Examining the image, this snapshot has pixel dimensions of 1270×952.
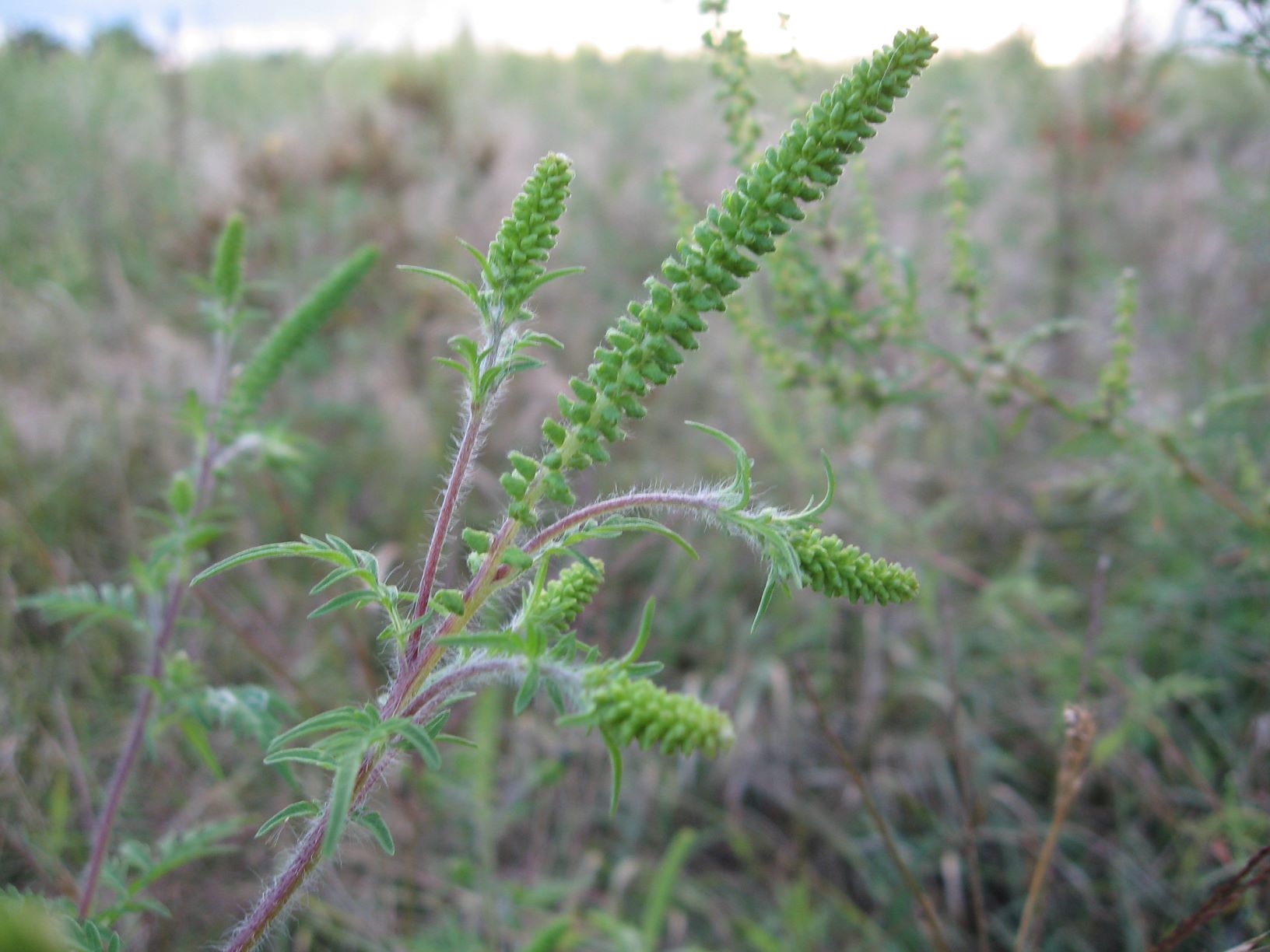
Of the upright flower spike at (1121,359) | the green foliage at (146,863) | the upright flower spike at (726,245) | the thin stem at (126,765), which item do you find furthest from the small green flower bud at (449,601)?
the upright flower spike at (1121,359)

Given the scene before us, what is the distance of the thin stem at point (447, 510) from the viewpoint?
883 millimetres

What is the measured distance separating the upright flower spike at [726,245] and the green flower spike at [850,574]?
0.71ft

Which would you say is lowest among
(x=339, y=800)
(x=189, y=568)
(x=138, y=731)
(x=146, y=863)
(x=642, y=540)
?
(x=146, y=863)

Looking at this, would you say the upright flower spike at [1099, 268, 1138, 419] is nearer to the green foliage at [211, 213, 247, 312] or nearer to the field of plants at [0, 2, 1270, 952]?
the field of plants at [0, 2, 1270, 952]

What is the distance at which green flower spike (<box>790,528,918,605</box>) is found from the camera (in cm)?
81

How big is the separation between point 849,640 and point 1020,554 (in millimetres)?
742

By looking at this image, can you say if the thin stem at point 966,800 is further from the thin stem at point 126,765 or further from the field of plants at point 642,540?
the thin stem at point 126,765

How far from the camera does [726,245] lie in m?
0.80

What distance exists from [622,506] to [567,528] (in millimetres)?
66

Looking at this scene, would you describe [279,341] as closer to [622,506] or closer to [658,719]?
[622,506]

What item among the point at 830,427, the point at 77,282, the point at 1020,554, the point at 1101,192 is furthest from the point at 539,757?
the point at 1101,192

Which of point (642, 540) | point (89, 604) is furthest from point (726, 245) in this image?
point (642, 540)

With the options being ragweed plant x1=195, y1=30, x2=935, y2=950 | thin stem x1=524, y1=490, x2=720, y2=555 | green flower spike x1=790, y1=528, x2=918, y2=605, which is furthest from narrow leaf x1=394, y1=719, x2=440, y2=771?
green flower spike x1=790, y1=528, x2=918, y2=605

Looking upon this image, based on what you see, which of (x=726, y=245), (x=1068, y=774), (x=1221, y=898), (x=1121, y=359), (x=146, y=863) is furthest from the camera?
(x=1121, y=359)
